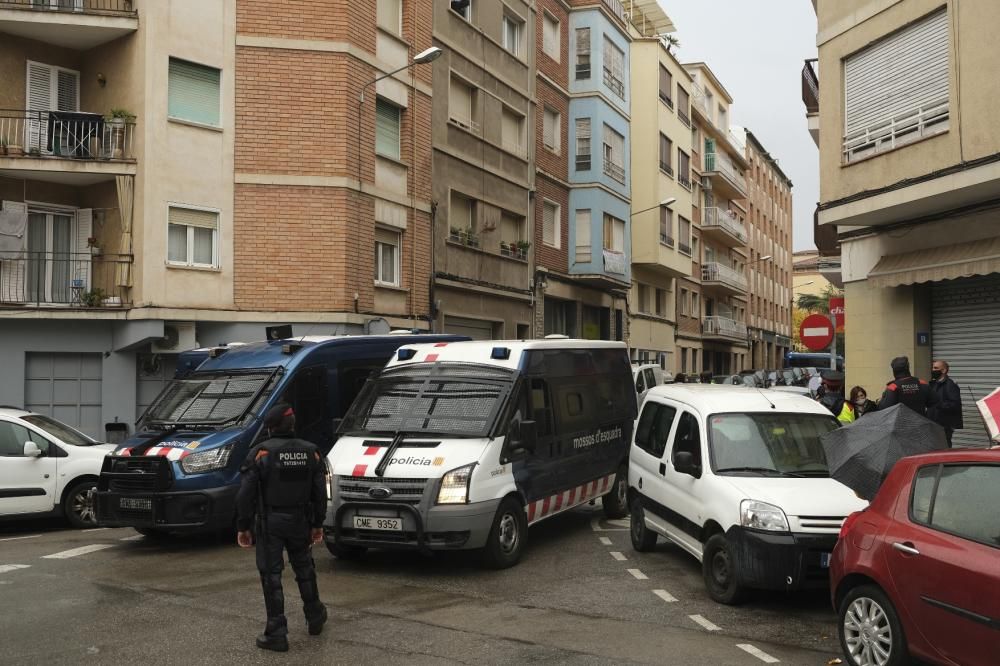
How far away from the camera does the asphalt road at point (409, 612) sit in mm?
6582

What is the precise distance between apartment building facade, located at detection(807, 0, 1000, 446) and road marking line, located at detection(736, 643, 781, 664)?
8495 millimetres

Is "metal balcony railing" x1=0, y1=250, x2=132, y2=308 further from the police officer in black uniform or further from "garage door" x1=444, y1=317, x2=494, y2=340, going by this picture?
the police officer in black uniform

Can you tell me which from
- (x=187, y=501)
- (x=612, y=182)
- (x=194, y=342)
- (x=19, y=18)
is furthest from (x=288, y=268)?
(x=612, y=182)

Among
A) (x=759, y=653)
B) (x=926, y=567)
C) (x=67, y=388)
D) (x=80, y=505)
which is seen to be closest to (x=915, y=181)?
(x=759, y=653)

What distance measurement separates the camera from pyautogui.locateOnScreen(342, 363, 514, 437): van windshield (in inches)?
392

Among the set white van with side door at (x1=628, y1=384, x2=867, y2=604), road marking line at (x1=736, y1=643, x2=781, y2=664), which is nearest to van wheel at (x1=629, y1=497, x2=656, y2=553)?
white van with side door at (x1=628, y1=384, x2=867, y2=604)

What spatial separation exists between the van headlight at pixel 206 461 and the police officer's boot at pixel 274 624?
4292 millimetres

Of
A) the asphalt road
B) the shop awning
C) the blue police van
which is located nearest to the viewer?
the asphalt road

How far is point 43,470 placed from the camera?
12336 mm

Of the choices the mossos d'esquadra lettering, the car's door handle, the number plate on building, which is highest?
the mossos d'esquadra lettering

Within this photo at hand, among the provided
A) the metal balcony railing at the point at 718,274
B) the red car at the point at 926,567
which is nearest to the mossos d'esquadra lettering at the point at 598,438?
the red car at the point at 926,567

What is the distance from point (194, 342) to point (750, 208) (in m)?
51.4

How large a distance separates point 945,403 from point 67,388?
615 inches

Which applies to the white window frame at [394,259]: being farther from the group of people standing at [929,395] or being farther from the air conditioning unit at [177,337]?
the group of people standing at [929,395]
